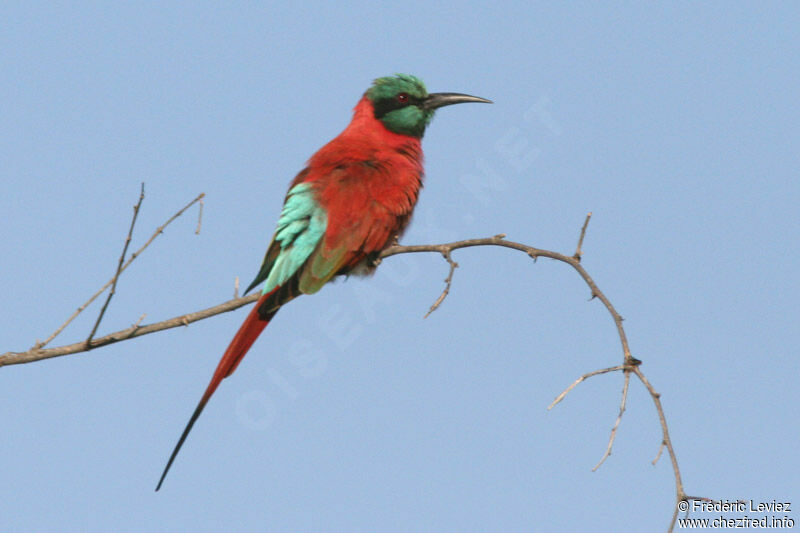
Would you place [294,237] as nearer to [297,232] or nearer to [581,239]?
[297,232]

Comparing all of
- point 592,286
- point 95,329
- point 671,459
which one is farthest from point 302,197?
point 671,459

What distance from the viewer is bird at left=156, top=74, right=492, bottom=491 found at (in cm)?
355

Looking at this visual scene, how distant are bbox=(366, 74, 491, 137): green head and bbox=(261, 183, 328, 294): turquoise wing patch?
1010mm

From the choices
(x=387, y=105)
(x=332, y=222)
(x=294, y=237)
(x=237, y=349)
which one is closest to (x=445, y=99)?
(x=387, y=105)

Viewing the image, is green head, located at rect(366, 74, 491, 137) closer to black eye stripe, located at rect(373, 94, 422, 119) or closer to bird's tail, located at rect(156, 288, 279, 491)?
black eye stripe, located at rect(373, 94, 422, 119)

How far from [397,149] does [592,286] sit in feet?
6.22

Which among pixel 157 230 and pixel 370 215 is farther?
pixel 370 215

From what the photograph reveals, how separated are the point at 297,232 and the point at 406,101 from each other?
138 centimetres

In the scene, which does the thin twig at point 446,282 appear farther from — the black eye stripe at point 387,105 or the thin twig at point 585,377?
the black eye stripe at point 387,105

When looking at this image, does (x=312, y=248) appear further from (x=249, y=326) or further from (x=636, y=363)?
(x=636, y=363)

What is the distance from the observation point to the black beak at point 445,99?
4918mm

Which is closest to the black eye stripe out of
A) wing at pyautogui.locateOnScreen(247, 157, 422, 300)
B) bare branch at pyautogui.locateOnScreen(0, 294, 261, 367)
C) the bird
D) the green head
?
the green head

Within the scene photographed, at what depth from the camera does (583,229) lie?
2.93m

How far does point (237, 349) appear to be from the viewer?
3422 millimetres
